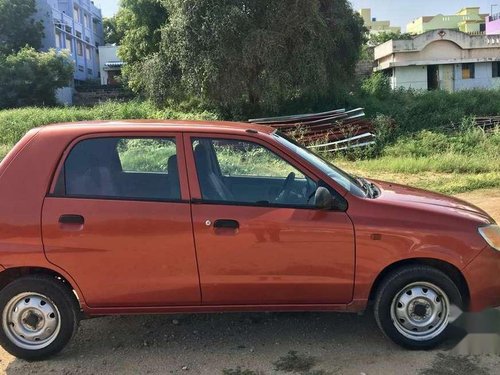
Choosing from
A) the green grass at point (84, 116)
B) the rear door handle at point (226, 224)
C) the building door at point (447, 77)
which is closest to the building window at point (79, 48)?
the green grass at point (84, 116)

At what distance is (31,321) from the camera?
12.9 ft

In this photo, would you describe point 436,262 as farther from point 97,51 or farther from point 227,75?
point 97,51

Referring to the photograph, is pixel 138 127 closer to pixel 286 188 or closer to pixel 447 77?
pixel 286 188

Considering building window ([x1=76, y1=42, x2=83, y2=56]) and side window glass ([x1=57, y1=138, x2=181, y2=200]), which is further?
building window ([x1=76, y1=42, x2=83, y2=56])

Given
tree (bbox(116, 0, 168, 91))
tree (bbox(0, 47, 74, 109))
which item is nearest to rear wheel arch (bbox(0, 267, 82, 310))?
tree (bbox(116, 0, 168, 91))

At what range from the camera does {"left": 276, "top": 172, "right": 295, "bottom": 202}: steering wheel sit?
3990 mm

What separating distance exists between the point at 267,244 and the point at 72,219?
1405mm

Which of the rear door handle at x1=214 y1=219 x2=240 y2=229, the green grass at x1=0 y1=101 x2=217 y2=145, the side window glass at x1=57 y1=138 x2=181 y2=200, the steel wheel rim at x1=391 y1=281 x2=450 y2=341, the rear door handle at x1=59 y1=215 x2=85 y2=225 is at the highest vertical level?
the green grass at x1=0 y1=101 x2=217 y2=145

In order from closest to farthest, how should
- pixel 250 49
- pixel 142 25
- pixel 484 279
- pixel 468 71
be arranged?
pixel 484 279 → pixel 250 49 → pixel 142 25 → pixel 468 71

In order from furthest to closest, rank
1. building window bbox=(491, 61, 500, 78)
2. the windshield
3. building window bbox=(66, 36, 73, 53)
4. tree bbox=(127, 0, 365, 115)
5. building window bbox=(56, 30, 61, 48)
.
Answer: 1. building window bbox=(66, 36, 73, 53)
2. building window bbox=(56, 30, 61, 48)
3. building window bbox=(491, 61, 500, 78)
4. tree bbox=(127, 0, 365, 115)
5. the windshield

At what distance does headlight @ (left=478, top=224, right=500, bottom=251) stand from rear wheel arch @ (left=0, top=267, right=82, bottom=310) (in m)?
3.01

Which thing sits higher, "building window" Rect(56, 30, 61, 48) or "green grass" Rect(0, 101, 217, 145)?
"building window" Rect(56, 30, 61, 48)

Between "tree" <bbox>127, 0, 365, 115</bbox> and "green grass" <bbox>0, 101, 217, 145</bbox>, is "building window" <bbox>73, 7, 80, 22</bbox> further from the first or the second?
"tree" <bbox>127, 0, 365, 115</bbox>

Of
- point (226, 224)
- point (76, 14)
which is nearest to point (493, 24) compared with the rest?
point (76, 14)
